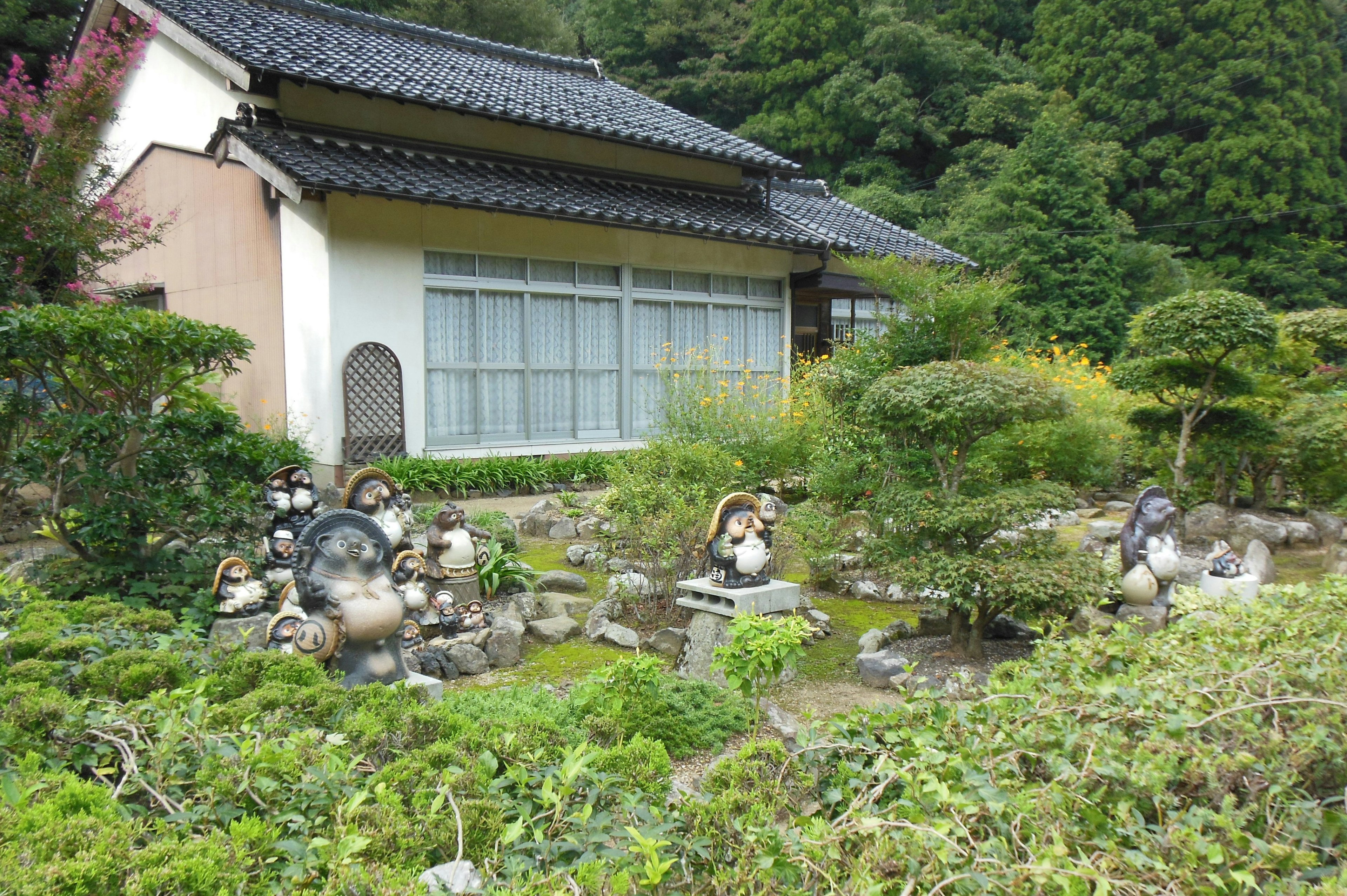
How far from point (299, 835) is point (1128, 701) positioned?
2295 millimetres

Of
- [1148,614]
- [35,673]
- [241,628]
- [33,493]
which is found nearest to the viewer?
[35,673]

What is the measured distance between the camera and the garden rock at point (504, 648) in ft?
16.9

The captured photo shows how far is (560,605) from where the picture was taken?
612 cm

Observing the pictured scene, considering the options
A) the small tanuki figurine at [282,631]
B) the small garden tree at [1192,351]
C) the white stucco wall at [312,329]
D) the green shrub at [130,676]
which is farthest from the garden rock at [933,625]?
the white stucco wall at [312,329]

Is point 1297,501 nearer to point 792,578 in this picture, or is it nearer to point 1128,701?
point 792,578

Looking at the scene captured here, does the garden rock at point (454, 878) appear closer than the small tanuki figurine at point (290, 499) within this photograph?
Yes

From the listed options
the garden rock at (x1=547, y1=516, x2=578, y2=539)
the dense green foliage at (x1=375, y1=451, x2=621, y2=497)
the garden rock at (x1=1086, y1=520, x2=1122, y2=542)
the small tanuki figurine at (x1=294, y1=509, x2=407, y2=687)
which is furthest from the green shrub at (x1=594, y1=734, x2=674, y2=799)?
the garden rock at (x1=1086, y1=520, x2=1122, y2=542)

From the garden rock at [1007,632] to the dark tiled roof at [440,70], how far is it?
8.86 meters

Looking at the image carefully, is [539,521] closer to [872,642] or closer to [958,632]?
[872,642]

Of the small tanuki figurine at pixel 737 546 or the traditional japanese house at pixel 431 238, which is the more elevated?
the traditional japanese house at pixel 431 238

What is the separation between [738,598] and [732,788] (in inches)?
93.4

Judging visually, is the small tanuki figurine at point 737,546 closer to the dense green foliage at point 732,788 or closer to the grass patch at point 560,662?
the grass patch at point 560,662

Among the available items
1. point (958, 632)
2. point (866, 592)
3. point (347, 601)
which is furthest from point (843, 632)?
point (347, 601)

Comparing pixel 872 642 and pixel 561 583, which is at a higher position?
pixel 561 583
